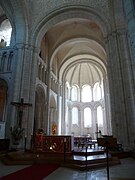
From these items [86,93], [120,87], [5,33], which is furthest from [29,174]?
[86,93]

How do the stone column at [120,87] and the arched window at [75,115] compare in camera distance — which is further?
the arched window at [75,115]

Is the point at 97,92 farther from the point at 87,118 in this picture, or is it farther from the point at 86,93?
the point at 87,118

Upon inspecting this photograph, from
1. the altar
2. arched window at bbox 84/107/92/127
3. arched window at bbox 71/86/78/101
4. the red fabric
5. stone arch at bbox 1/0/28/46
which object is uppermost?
stone arch at bbox 1/0/28/46

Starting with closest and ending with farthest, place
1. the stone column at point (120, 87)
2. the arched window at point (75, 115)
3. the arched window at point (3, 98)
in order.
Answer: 1. the stone column at point (120, 87)
2. the arched window at point (3, 98)
3. the arched window at point (75, 115)

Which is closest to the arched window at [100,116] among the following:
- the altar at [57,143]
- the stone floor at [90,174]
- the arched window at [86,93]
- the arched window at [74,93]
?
the arched window at [86,93]

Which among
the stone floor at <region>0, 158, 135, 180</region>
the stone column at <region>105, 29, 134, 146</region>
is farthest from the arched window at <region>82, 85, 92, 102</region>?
the stone floor at <region>0, 158, 135, 180</region>

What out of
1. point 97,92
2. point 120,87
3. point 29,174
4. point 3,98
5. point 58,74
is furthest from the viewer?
point 97,92

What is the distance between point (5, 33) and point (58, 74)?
9599 millimetres

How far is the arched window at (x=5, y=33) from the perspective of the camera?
1724 centimetres

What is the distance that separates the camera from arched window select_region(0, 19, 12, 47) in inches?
679

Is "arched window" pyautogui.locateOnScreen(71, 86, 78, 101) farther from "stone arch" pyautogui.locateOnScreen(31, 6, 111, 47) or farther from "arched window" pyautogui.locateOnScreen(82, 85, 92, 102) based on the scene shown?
"stone arch" pyautogui.locateOnScreen(31, 6, 111, 47)

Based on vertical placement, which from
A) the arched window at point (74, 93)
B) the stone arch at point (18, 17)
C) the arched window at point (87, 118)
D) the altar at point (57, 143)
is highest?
the stone arch at point (18, 17)

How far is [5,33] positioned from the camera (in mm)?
17953

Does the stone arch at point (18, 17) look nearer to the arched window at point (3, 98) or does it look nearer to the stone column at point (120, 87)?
the arched window at point (3, 98)
